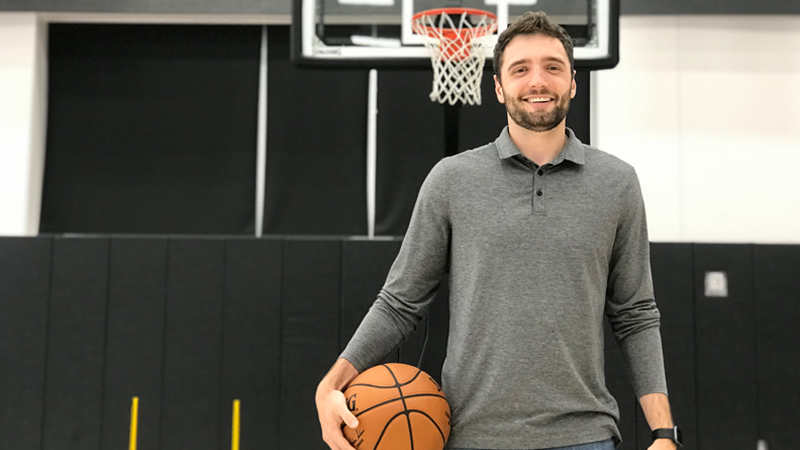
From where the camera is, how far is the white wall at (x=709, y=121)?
423 cm

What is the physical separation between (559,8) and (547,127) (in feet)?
6.95

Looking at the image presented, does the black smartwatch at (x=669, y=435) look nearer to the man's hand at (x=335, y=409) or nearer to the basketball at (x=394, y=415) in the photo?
the basketball at (x=394, y=415)

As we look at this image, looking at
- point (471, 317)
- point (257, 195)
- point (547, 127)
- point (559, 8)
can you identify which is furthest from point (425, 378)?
point (257, 195)

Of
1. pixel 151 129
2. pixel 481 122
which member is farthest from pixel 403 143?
pixel 151 129

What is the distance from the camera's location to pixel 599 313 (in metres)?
1.29

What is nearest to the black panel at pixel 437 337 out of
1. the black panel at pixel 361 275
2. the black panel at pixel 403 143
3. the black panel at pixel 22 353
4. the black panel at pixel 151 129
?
the black panel at pixel 361 275

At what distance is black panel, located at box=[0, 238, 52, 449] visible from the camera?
381 cm

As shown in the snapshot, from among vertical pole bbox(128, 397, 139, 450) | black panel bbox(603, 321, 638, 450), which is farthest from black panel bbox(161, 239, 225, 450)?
black panel bbox(603, 321, 638, 450)

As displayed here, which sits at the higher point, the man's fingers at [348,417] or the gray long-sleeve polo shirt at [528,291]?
the gray long-sleeve polo shirt at [528,291]

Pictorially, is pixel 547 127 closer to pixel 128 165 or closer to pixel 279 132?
pixel 279 132

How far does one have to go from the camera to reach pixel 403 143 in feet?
14.6

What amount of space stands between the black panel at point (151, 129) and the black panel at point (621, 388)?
2.55 m

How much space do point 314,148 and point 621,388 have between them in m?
2.59

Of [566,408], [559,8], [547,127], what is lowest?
[566,408]
